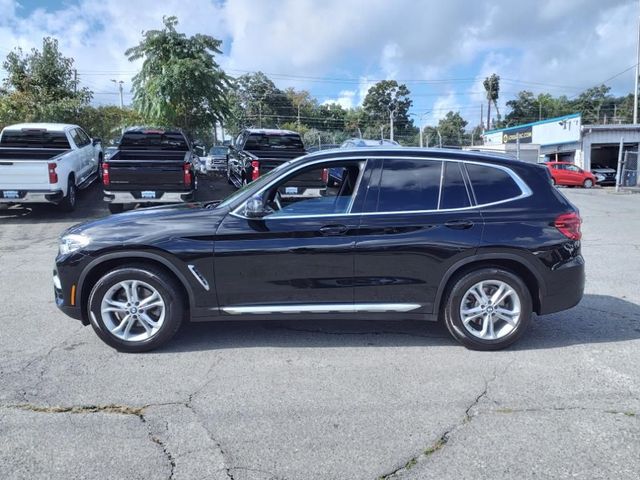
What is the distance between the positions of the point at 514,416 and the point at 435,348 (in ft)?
4.26

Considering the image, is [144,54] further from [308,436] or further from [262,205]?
[308,436]

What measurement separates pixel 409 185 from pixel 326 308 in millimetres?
1325

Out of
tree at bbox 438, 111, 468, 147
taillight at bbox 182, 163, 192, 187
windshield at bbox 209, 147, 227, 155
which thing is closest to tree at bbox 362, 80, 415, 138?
tree at bbox 438, 111, 468, 147

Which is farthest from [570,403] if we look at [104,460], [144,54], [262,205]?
[144,54]

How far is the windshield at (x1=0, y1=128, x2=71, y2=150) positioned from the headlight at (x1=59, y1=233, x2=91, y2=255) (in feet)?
35.5

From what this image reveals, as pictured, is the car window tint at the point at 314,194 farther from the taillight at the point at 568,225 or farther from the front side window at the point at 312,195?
the taillight at the point at 568,225

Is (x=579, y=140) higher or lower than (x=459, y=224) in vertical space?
higher

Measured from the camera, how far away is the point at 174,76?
54.2 feet

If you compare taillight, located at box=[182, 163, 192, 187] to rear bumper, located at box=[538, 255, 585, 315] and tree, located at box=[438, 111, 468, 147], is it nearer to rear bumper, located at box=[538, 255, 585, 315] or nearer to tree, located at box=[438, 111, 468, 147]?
rear bumper, located at box=[538, 255, 585, 315]

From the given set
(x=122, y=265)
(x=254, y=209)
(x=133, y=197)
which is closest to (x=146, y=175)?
(x=133, y=197)

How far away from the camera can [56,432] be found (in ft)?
11.3

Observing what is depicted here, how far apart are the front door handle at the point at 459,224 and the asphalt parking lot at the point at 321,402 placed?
1.13m

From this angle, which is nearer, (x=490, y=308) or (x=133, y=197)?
(x=490, y=308)

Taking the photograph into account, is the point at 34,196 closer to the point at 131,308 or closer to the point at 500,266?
the point at 131,308
